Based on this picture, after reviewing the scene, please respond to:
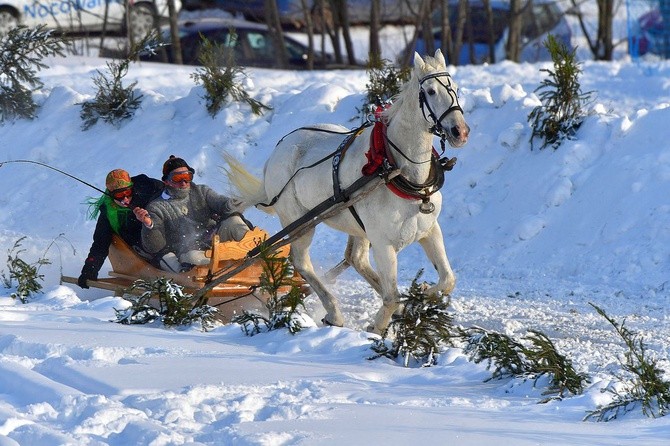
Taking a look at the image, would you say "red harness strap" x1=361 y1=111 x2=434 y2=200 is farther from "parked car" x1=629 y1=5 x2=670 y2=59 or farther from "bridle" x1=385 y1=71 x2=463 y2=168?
"parked car" x1=629 y1=5 x2=670 y2=59

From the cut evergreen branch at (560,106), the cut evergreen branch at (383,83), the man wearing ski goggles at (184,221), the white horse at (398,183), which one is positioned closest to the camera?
the white horse at (398,183)

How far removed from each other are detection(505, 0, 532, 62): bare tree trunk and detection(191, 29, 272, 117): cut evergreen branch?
6.78 m

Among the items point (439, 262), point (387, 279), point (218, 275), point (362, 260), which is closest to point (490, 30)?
point (362, 260)

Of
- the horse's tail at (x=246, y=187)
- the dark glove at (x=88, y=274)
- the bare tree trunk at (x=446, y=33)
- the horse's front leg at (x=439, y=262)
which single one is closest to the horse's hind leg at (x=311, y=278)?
the horse's tail at (x=246, y=187)

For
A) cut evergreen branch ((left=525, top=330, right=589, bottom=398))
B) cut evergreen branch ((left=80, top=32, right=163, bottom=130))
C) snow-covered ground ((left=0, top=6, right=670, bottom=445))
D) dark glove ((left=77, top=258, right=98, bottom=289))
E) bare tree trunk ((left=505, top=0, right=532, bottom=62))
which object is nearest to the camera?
snow-covered ground ((left=0, top=6, right=670, bottom=445))

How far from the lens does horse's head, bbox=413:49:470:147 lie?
22.9ft

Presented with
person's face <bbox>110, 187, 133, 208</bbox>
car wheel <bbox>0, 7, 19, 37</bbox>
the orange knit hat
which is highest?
car wheel <bbox>0, 7, 19, 37</bbox>

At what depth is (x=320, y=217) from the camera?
322 inches

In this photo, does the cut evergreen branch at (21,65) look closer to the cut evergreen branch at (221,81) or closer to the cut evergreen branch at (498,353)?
the cut evergreen branch at (221,81)

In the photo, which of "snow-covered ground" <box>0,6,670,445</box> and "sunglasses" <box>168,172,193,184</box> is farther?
"sunglasses" <box>168,172,193,184</box>

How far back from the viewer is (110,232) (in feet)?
31.7

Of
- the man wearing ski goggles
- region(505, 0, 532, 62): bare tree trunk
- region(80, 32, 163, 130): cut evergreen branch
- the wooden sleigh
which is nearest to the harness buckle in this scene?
the wooden sleigh

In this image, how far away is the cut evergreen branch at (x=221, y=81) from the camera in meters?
14.8

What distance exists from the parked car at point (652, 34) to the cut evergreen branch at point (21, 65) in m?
8.78
